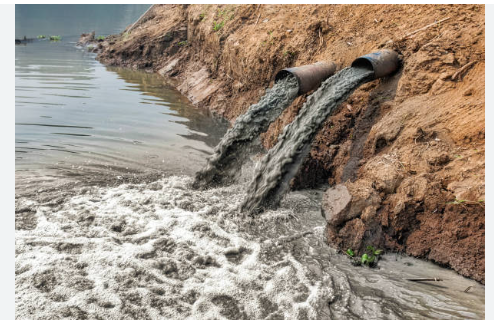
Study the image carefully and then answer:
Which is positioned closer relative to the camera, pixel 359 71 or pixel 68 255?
pixel 68 255

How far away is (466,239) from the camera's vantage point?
10.9ft

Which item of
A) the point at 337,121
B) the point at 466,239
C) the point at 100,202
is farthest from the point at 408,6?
the point at 100,202

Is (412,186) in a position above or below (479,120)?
below

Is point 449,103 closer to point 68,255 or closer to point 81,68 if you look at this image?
point 68,255

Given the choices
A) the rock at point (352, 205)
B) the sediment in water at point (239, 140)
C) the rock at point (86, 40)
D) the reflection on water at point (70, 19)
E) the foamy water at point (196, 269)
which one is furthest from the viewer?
the reflection on water at point (70, 19)

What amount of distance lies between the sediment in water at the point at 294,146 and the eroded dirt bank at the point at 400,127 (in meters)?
0.48

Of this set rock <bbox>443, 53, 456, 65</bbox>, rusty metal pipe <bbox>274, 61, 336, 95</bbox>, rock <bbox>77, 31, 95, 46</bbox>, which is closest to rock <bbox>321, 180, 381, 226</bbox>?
rock <bbox>443, 53, 456, 65</bbox>

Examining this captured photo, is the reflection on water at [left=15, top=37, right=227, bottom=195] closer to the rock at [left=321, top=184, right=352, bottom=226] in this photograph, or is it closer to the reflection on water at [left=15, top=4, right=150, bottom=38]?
the rock at [left=321, top=184, right=352, bottom=226]

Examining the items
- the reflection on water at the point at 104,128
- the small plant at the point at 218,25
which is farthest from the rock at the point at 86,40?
the small plant at the point at 218,25

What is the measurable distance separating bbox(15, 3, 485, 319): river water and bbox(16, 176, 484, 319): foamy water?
0.04ft

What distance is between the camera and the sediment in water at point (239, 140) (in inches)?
204

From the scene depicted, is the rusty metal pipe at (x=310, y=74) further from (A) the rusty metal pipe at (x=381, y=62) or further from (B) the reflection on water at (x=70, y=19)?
(B) the reflection on water at (x=70, y=19)

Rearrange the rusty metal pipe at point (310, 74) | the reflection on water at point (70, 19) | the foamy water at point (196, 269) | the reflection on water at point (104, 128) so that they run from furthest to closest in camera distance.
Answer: the reflection on water at point (70, 19) < the reflection on water at point (104, 128) < the rusty metal pipe at point (310, 74) < the foamy water at point (196, 269)

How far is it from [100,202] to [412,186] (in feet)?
11.5
